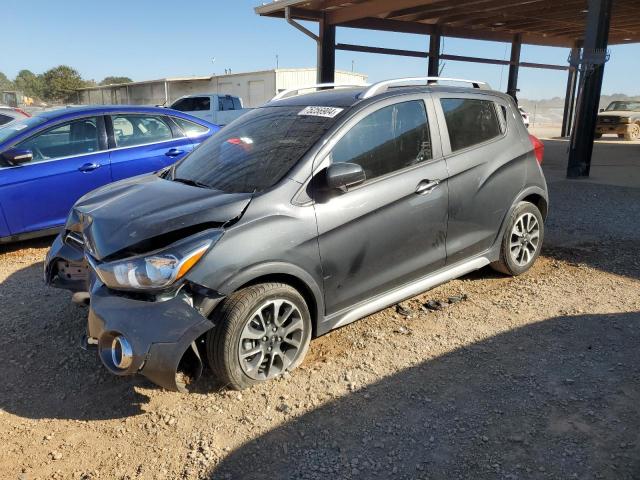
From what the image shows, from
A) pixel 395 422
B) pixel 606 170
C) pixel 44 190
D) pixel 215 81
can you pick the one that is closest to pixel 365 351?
pixel 395 422

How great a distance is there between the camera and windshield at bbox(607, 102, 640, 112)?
22.1 meters

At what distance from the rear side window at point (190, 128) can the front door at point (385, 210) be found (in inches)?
143

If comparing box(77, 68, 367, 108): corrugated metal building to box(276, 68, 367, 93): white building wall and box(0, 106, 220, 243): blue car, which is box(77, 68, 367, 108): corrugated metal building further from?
box(0, 106, 220, 243): blue car

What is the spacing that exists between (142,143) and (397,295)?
399 cm

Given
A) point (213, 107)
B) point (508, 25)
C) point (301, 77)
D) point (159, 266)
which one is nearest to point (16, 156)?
point (159, 266)

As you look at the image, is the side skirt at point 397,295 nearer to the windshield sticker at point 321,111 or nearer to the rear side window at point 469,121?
the rear side window at point 469,121

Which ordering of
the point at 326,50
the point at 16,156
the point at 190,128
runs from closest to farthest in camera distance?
1. the point at 16,156
2. the point at 190,128
3. the point at 326,50

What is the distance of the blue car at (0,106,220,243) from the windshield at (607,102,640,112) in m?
21.8

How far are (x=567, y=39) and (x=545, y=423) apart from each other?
21.9 m

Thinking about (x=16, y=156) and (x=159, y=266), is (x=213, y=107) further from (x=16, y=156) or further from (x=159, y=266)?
(x=159, y=266)

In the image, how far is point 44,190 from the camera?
215 inches

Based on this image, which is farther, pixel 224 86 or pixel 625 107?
pixel 224 86

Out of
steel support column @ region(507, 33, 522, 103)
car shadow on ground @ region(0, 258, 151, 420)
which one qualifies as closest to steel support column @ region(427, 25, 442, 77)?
steel support column @ region(507, 33, 522, 103)

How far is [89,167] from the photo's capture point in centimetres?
572
